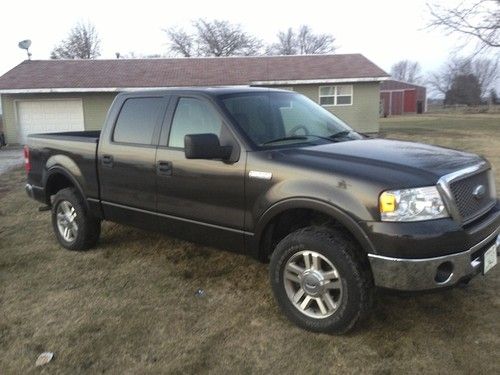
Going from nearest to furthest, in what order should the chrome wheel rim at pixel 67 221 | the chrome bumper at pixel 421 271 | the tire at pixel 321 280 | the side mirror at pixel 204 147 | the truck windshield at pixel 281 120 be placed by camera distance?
the chrome bumper at pixel 421 271
the tire at pixel 321 280
the side mirror at pixel 204 147
the truck windshield at pixel 281 120
the chrome wheel rim at pixel 67 221

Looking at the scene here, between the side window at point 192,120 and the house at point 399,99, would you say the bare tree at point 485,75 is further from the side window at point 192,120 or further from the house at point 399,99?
the side window at point 192,120

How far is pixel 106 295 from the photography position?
4551 millimetres

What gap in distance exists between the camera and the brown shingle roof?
78.6 feet

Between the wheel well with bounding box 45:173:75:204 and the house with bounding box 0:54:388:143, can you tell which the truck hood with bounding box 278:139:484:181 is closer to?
the wheel well with bounding box 45:173:75:204

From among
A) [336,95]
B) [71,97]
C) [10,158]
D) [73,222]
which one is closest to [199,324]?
[73,222]

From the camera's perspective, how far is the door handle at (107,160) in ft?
16.9

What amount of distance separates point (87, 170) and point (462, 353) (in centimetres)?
394

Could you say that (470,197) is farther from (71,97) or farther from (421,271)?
(71,97)

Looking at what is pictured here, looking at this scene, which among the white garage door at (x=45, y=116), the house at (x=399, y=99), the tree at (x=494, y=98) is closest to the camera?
the white garage door at (x=45, y=116)

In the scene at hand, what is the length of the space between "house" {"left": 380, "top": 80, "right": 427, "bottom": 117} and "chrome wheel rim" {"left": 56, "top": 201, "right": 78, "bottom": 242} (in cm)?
5476

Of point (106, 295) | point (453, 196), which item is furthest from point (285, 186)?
point (106, 295)

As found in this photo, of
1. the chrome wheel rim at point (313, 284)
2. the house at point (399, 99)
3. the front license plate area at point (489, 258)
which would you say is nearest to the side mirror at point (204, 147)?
the chrome wheel rim at point (313, 284)

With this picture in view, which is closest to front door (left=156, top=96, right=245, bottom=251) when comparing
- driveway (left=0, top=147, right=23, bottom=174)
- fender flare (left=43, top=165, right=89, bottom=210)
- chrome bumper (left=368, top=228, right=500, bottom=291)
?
chrome bumper (left=368, top=228, right=500, bottom=291)

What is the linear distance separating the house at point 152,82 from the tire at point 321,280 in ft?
68.4
